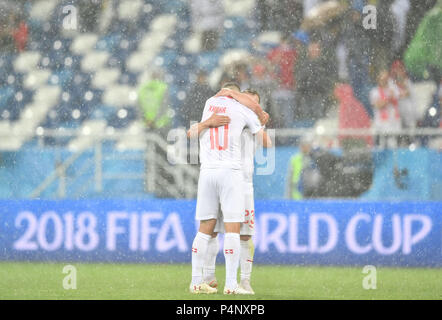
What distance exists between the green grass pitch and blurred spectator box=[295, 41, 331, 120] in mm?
2457

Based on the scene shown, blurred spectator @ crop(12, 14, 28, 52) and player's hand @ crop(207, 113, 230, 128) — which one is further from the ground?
blurred spectator @ crop(12, 14, 28, 52)

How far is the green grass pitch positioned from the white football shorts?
0.53 m

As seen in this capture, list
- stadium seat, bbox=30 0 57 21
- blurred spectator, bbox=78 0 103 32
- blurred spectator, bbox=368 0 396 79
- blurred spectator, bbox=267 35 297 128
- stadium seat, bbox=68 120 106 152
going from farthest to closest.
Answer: stadium seat, bbox=30 0 57 21, blurred spectator, bbox=78 0 103 32, stadium seat, bbox=68 120 106 152, blurred spectator, bbox=368 0 396 79, blurred spectator, bbox=267 35 297 128

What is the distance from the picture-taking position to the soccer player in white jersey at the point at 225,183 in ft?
19.5

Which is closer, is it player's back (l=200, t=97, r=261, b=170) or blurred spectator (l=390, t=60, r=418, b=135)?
player's back (l=200, t=97, r=261, b=170)

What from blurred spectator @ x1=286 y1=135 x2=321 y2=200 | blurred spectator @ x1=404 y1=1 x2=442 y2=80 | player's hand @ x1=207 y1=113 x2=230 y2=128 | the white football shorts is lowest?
the white football shorts

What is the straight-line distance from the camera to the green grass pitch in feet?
21.0

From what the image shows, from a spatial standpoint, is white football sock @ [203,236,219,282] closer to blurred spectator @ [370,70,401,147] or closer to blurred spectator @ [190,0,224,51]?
blurred spectator @ [370,70,401,147]

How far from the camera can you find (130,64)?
483 inches

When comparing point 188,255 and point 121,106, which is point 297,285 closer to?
point 188,255

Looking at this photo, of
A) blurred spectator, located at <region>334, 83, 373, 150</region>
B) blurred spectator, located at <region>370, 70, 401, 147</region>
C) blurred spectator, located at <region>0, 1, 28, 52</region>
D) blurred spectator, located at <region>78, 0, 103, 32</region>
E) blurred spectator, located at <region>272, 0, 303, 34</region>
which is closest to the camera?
blurred spectator, located at <region>334, 83, 373, 150</region>

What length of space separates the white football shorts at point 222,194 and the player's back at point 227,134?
0.05 metres

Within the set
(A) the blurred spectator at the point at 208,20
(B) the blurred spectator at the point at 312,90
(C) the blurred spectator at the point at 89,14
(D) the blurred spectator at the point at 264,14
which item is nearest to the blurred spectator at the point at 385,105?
(B) the blurred spectator at the point at 312,90

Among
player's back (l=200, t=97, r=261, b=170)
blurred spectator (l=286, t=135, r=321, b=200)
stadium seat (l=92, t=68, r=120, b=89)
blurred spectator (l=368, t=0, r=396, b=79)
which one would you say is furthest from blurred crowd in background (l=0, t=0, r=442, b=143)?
player's back (l=200, t=97, r=261, b=170)
